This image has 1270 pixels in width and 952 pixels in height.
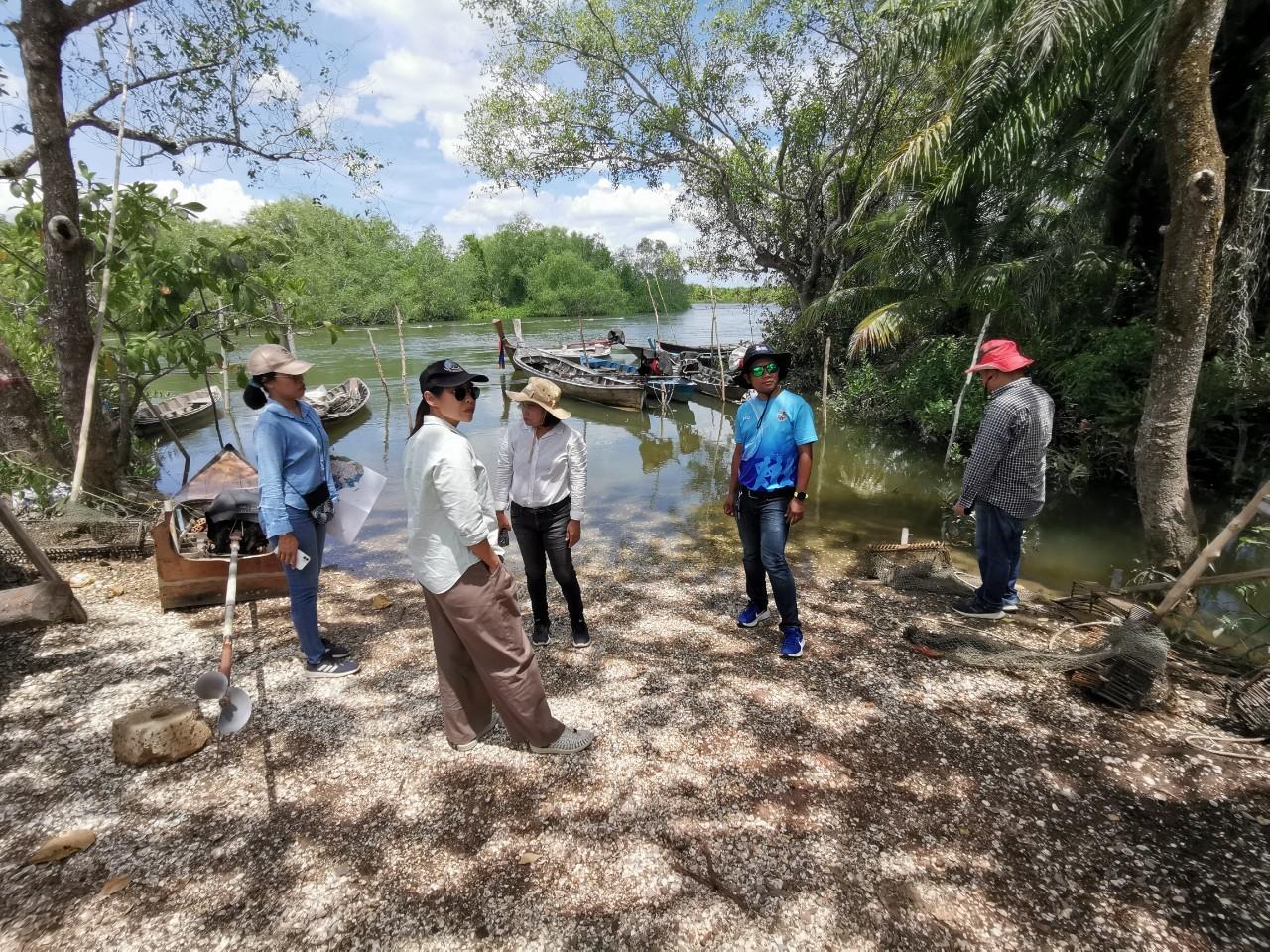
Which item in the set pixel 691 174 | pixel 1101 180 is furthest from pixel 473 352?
pixel 1101 180

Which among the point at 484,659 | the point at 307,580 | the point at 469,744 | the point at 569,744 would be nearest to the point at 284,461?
the point at 307,580

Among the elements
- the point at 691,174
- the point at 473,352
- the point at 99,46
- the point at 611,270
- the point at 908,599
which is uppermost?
the point at 611,270

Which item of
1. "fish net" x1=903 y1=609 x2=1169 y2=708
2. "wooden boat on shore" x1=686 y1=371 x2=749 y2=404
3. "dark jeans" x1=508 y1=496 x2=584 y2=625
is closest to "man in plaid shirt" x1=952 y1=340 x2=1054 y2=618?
"fish net" x1=903 y1=609 x2=1169 y2=708

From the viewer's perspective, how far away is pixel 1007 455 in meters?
3.83

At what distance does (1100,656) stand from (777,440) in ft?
7.16

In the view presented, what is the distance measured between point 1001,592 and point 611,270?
69018mm

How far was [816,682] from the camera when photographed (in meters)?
3.63

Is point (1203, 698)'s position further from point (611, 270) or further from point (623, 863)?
point (611, 270)

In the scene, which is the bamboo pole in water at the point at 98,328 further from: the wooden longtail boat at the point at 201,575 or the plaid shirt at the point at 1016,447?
the plaid shirt at the point at 1016,447

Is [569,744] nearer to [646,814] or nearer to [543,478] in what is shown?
[646,814]

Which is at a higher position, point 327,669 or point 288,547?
point 288,547

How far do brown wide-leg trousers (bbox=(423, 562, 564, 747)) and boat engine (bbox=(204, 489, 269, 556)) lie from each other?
2728 millimetres

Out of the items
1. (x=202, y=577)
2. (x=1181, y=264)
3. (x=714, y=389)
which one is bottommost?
(x=202, y=577)

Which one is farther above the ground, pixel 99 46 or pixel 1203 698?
pixel 99 46
